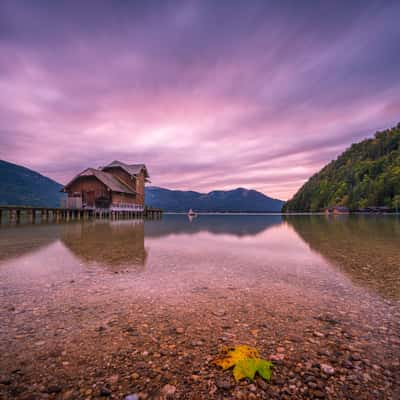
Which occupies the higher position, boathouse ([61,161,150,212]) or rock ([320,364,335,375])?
boathouse ([61,161,150,212])

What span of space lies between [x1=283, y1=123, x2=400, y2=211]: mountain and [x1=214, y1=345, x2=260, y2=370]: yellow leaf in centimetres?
12366

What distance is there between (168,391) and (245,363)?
0.96 m

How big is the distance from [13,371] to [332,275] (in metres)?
7.28

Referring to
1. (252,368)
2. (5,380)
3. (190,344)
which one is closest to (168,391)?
(190,344)

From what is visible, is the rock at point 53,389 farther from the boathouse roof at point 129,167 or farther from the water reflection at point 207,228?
the boathouse roof at point 129,167

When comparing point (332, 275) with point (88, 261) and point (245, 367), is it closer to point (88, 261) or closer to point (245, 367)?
point (245, 367)

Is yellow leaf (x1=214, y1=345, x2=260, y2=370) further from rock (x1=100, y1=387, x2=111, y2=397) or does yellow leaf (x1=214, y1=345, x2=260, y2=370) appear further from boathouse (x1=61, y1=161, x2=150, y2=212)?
boathouse (x1=61, y1=161, x2=150, y2=212)

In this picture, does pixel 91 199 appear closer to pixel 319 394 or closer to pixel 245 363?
pixel 245 363

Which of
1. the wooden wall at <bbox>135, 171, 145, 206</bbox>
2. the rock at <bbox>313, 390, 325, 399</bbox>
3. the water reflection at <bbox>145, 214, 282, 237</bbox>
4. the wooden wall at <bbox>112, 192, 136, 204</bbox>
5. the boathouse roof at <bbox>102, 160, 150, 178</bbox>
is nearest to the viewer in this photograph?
the rock at <bbox>313, 390, 325, 399</bbox>

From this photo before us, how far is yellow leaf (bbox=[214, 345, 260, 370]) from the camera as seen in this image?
279 cm

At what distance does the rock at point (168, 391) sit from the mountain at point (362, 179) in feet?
409

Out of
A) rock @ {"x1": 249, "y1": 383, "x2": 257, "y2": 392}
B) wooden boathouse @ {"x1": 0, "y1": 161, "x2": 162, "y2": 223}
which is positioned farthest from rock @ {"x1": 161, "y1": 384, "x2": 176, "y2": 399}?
wooden boathouse @ {"x1": 0, "y1": 161, "x2": 162, "y2": 223}

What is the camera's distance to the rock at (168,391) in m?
2.30

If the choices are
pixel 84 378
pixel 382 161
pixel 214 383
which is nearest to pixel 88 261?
pixel 84 378
